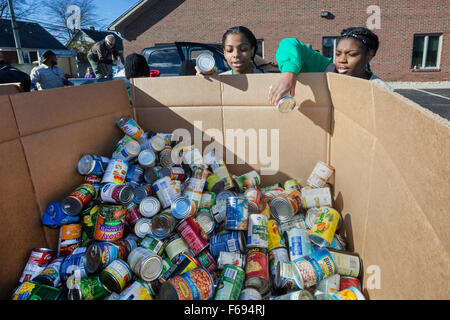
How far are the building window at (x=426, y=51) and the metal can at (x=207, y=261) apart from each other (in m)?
16.4

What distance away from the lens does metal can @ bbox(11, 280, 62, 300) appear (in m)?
1.27

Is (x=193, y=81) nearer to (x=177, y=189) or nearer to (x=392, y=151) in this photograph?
(x=177, y=189)

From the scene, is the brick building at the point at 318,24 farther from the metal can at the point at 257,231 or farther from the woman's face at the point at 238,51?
the metal can at the point at 257,231

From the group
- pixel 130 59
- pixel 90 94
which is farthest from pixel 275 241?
pixel 130 59

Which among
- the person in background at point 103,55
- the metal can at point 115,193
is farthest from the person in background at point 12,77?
the metal can at point 115,193

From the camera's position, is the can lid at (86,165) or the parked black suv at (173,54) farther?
the parked black suv at (173,54)

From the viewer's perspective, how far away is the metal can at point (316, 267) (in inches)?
50.6

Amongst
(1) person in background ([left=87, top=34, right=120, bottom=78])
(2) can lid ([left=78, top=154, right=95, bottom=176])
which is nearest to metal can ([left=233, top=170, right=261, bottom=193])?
(2) can lid ([left=78, top=154, right=95, bottom=176])

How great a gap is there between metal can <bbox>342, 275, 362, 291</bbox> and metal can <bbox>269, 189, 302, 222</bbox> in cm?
47

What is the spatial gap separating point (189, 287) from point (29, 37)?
108ft

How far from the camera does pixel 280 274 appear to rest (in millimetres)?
1337

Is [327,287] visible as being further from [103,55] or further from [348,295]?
[103,55]

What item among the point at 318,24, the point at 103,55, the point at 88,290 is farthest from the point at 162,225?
the point at 318,24
